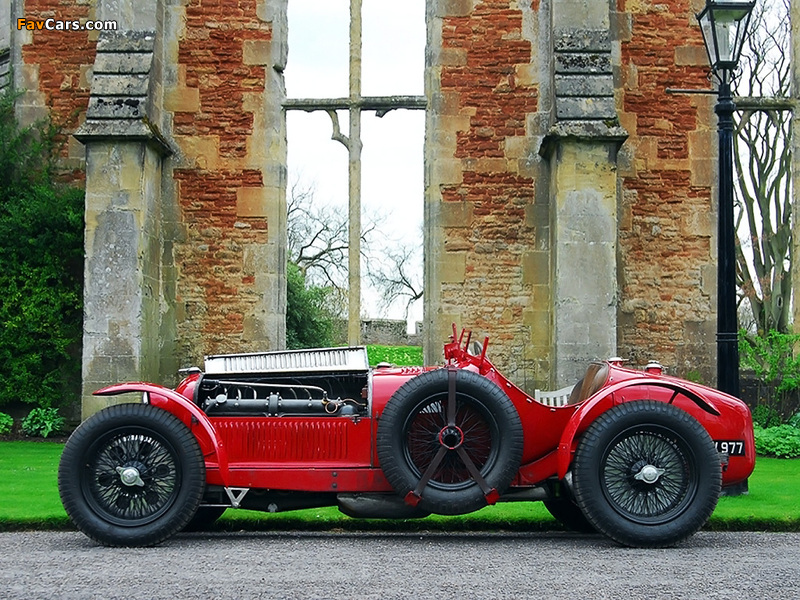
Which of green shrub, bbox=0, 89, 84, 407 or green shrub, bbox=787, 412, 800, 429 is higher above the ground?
green shrub, bbox=0, 89, 84, 407

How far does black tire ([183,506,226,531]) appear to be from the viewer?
6926mm

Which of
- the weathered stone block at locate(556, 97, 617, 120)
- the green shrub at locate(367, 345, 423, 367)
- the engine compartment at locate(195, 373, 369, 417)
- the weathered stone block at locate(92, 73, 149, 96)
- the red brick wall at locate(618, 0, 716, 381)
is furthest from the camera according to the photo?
the green shrub at locate(367, 345, 423, 367)

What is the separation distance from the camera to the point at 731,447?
6379 mm

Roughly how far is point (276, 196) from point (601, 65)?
4631 millimetres

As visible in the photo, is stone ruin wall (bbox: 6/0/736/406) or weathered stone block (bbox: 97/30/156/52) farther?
stone ruin wall (bbox: 6/0/736/406)

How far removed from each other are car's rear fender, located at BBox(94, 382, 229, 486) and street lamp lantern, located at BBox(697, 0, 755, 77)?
17.7ft

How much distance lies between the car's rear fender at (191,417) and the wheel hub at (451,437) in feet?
4.62

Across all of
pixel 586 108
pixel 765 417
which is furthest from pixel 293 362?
pixel 765 417

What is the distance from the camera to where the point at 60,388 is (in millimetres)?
13586

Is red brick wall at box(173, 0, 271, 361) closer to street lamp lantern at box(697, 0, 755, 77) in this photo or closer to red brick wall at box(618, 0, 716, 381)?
red brick wall at box(618, 0, 716, 381)

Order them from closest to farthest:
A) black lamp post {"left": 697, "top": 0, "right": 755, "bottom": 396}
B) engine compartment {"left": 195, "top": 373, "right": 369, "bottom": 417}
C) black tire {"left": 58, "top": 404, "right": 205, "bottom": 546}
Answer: black tire {"left": 58, "top": 404, "right": 205, "bottom": 546}
engine compartment {"left": 195, "top": 373, "right": 369, "bottom": 417}
black lamp post {"left": 697, "top": 0, "right": 755, "bottom": 396}

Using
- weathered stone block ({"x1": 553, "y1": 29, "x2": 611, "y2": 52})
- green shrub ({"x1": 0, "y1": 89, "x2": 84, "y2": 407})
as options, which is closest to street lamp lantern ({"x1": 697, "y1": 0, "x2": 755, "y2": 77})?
weathered stone block ({"x1": 553, "y1": 29, "x2": 611, "y2": 52})

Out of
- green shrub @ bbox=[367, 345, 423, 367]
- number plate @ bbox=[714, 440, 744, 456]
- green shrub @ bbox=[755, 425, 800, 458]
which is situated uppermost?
number plate @ bbox=[714, 440, 744, 456]

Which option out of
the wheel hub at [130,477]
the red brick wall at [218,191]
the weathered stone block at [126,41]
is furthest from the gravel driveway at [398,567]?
the weathered stone block at [126,41]
